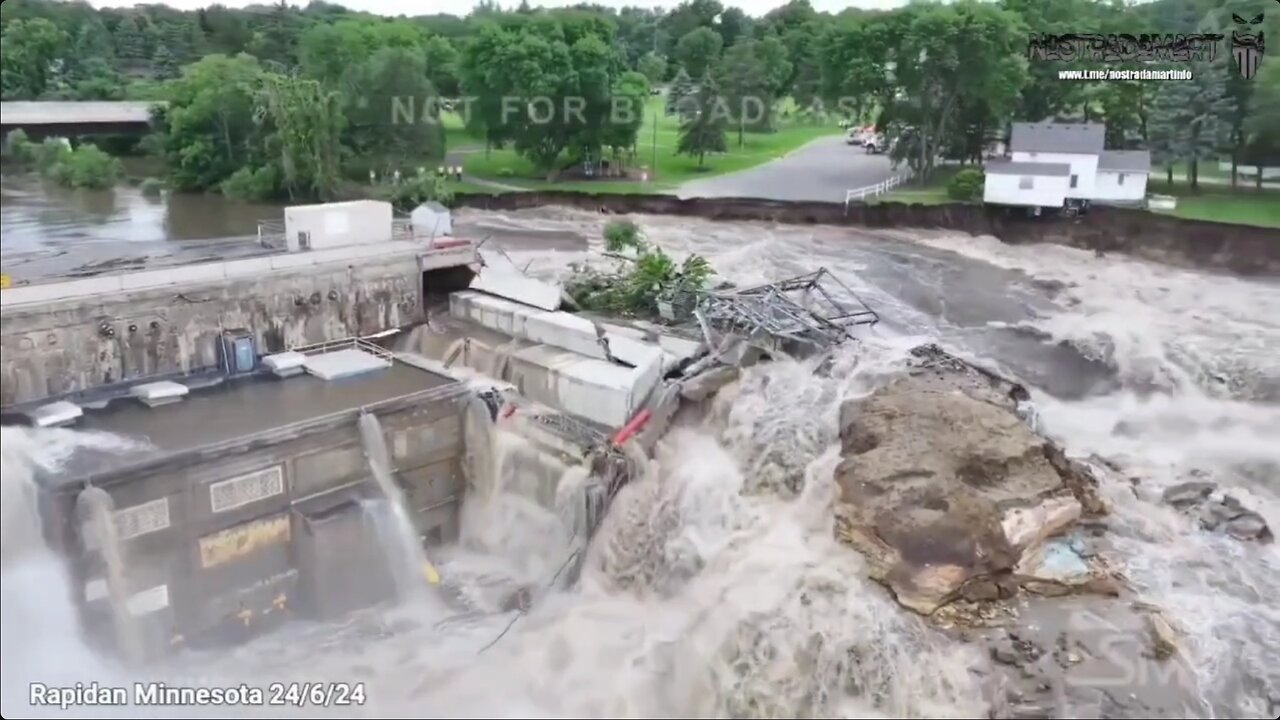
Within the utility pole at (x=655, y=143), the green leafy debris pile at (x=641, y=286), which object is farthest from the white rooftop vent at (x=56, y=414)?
the utility pole at (x=655, y=143)

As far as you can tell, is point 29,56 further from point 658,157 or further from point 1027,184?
point 1027,184

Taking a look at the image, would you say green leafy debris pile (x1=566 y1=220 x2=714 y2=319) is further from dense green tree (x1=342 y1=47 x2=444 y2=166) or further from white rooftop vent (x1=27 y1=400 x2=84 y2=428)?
dense green tree (x1=342 y1=47 x2=444 y2=166)

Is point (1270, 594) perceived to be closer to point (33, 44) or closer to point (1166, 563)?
point (1166, 563)

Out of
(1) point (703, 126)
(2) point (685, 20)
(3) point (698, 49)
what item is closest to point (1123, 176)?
(1) point (703, 126)

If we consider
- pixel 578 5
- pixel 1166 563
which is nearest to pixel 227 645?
pixel 1166 563

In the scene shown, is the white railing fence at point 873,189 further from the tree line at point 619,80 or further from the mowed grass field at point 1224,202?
the mowed grass field at point 1224,202
